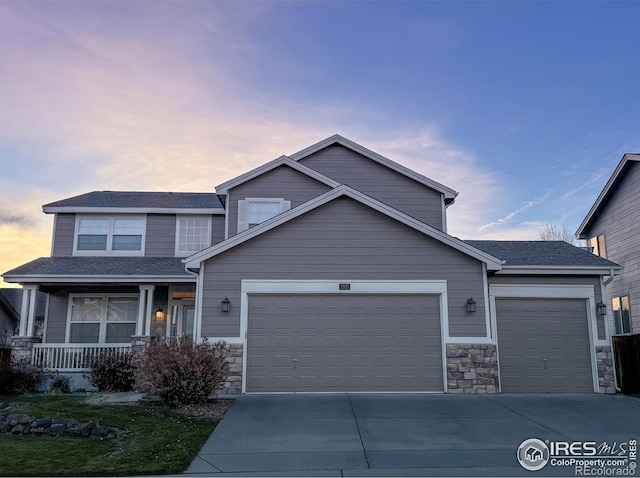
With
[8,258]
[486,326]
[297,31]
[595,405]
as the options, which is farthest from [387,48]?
[8,258]

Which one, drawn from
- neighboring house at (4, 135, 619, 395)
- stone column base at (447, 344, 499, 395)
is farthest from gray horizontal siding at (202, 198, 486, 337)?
stone column base at (447, 344, 499, 395)

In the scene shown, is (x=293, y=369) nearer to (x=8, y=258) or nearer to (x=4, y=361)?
(x=4, y=361)

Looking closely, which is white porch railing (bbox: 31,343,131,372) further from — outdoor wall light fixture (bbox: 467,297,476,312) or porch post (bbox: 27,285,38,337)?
outdoor wall light fixture (bbox: 467,297,476,312)

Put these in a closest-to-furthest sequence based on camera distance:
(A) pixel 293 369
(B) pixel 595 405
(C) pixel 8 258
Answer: (B) pixel 595 405, (A) pixel 293 369, (C) pixel 8 258

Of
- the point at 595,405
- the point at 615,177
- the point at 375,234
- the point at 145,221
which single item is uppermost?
the point at 615,177

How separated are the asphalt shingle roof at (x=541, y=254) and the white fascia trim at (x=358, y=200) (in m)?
0.95

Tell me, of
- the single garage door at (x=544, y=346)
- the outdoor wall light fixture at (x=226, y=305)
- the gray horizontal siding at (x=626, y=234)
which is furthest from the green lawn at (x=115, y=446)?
the gray horizontal siding at (x=626, y=234)

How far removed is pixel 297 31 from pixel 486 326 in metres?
9.22

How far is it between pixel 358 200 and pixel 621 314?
12621mm

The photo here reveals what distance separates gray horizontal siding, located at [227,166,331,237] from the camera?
16.0 metres

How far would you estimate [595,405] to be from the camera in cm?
1051

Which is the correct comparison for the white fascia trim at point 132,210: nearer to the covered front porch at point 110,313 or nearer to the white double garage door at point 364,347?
the covered front porch at point 110,313

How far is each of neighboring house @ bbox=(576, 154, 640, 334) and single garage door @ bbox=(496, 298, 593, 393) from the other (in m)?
6.55

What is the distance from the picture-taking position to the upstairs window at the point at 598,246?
19.9 metres
